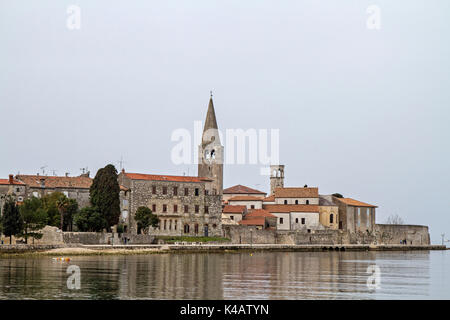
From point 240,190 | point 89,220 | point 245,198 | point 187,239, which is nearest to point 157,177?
point 187,239

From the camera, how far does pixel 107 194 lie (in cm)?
6656

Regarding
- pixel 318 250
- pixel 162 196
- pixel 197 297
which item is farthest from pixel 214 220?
pixel 197 297

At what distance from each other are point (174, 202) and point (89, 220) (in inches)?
468

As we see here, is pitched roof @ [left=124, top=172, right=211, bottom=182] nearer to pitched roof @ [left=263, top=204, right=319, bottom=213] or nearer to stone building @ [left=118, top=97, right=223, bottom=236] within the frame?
stone building @ [left=118, top=97, right=223, bottom=236]

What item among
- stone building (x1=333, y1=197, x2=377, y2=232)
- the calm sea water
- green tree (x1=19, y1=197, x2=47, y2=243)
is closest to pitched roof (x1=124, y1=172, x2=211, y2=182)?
green tree (x1=19, y1=197, x2=47, y2=243)

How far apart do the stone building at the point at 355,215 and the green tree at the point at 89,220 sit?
108ft

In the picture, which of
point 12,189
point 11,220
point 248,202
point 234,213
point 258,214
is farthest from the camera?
point 248,202

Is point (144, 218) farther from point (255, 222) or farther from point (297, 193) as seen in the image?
point (297, 193)

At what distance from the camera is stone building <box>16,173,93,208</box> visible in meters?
69.7

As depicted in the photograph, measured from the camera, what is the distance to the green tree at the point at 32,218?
59344 mm

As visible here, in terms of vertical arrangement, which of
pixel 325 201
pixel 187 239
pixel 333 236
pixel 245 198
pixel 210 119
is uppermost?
pixel 210 119

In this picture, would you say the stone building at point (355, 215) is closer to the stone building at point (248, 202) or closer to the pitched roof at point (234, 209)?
the stone building at point (248, 202)

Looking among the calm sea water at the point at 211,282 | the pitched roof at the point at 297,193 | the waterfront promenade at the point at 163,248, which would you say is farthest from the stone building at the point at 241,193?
the calm sea water at the point at 211,282
